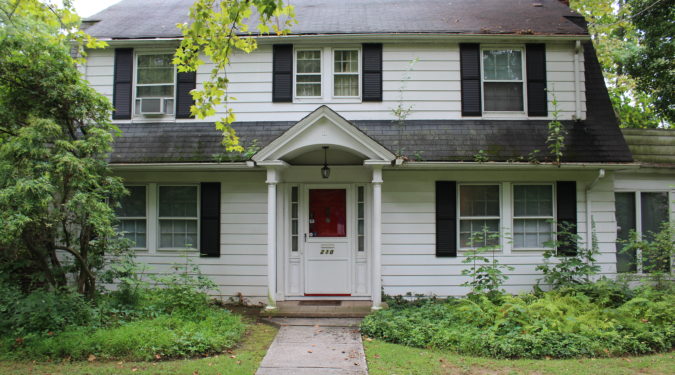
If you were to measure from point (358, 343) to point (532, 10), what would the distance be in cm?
853

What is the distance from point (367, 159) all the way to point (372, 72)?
208 centimetres

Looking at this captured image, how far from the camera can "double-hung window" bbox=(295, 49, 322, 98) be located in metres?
8.70

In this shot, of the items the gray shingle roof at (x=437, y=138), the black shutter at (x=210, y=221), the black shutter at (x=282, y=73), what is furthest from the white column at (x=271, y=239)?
the black shutter at (x=282, y=73)

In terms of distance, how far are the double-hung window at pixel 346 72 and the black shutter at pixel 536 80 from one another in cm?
347

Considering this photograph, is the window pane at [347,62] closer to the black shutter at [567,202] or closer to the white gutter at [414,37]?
the white gutter at [414,37]

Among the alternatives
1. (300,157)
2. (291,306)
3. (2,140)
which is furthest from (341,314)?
(2,140)

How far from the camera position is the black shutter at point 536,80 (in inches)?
336

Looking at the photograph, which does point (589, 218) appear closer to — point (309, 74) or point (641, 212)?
point (641, 212)

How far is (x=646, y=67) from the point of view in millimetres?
11250

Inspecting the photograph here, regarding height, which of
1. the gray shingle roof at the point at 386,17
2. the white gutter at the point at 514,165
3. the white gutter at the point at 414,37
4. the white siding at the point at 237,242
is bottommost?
the white siding at the point at 237,242

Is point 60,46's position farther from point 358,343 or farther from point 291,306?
point 358,343

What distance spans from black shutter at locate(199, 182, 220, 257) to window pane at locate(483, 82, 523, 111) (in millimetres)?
5741

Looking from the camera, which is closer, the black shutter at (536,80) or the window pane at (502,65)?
the black shutter at (536,80)

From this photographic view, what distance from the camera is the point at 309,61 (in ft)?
28.7
